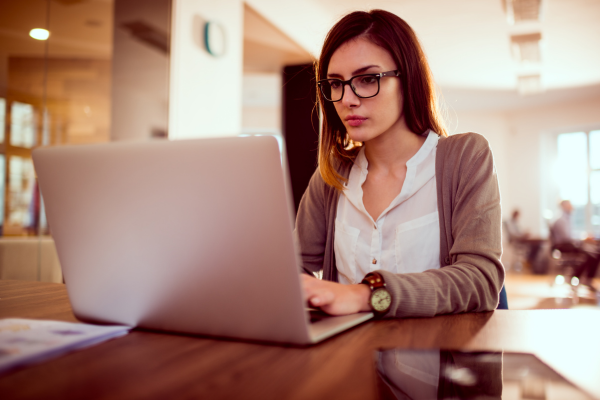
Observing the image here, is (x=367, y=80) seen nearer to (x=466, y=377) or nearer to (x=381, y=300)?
(x=381, y=300)

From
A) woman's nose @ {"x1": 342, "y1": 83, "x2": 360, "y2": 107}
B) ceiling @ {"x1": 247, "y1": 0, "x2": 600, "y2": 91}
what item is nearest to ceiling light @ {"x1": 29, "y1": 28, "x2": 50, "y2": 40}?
ceiling @ {"x1": 247, "y1": 0, "x2": 600, "y2": 91}

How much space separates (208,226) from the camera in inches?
21.3

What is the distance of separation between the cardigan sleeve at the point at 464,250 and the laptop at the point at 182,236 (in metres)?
0.14

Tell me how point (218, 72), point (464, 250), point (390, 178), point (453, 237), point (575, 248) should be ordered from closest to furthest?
point (464, 250) < point (453, 237) < point (390, 178) < point (218, 72) < point (575, 248)

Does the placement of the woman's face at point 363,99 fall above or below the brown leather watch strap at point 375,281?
above

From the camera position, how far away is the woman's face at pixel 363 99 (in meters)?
1.13

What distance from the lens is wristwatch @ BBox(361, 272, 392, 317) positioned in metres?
0.72

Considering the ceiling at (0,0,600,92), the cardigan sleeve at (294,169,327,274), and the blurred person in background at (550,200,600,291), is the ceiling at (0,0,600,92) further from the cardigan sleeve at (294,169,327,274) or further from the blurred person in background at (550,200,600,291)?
the blurred person in background at (550,200,600,291)

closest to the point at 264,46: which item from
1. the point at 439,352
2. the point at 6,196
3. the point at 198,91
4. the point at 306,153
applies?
the point at 306,153

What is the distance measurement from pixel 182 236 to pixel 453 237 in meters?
0.73

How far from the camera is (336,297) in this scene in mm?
701

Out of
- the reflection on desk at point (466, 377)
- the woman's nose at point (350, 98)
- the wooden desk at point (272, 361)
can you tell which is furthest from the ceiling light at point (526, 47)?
the reflection on desk at point (466, 377)

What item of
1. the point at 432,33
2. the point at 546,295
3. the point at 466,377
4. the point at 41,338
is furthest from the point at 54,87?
the point at 546,295

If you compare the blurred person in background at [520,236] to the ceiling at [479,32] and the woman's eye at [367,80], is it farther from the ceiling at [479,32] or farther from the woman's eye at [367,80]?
the woman's eye at [367,80]
